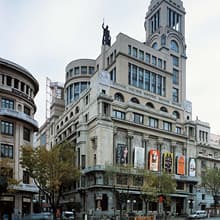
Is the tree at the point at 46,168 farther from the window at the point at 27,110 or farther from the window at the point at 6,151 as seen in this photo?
the window at the point at 27,110

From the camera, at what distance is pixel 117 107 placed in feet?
280

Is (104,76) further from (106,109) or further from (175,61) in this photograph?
(175,61)

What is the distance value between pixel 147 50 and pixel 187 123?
67.3 feet

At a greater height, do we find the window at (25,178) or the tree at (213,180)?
the window at (25,178)

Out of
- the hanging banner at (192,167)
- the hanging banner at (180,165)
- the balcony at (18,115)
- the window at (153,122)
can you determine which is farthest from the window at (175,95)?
the balcony at (18,115)

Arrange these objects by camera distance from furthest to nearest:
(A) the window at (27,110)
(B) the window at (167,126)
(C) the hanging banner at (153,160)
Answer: (B) the window at (167,126) < (C) the hanging banner at (153,160) < (A) the window at (27,110)

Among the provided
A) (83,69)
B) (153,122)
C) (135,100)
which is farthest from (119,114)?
(83,69)

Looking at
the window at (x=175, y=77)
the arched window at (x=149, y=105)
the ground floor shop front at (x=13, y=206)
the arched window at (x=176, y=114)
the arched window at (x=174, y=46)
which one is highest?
the arched window at (x=174, y=46)

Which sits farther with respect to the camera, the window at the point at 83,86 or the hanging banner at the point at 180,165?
the window at the point at 83,86

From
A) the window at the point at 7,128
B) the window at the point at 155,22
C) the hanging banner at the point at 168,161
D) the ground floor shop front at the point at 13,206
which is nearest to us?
the ground floor shop front at the point at 13,206

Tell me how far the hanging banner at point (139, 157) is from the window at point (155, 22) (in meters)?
43.6

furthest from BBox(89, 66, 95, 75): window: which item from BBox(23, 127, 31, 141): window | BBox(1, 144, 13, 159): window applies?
BBox(1, 144, 13, 159): window

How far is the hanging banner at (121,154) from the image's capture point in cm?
8006

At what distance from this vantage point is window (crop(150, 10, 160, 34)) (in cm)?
11435
